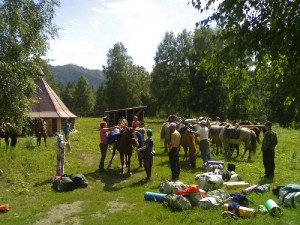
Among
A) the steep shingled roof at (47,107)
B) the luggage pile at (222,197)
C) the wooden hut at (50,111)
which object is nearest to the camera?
the luggage pile at (222,197)

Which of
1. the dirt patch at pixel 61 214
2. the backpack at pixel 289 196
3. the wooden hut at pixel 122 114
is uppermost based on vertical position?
the wooden hut at pixel 122 114

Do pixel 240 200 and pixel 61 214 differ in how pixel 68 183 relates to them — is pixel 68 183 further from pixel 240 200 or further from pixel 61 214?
pixel 240 200

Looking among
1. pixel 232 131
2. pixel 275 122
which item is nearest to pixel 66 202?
pixel 232 131

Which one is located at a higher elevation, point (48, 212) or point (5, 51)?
point (5, 51)

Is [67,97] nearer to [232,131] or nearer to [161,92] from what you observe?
[161,92]

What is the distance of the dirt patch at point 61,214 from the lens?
28.6ft

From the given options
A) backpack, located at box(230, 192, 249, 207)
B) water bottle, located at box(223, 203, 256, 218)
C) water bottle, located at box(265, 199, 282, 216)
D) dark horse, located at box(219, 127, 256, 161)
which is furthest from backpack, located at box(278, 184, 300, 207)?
dark horse, located at box(219, 127, 256, 161)

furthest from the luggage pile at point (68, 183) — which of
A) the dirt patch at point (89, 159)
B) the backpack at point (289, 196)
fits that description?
the backpack at point (289, 196)

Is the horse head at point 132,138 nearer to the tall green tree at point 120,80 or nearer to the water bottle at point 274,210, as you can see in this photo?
the water bottle at point 274,210

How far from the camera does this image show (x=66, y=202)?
33.7 feet

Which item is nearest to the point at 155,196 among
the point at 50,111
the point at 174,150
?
the point at 174,150

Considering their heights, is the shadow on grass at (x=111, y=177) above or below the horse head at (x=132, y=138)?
below

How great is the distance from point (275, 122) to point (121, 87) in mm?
28658

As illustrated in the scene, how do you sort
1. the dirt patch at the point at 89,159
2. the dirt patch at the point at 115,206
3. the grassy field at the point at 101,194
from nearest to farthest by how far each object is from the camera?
the grassy field at the point at 101,194 → the dirt patch at the point at 115,206 → the dirt patch at the point at 89,159
